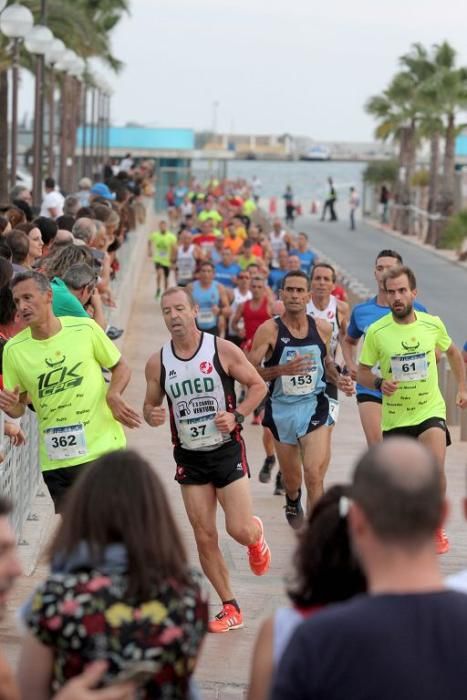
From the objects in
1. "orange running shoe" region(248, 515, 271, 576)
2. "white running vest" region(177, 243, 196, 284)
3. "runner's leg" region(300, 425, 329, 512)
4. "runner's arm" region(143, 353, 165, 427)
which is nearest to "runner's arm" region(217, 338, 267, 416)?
"runner's arm" region(143, 353, 165, 427)

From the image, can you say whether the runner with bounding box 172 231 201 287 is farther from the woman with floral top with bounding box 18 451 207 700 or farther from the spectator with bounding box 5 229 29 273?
the woman with floral top with bounding box 18 451 207 700

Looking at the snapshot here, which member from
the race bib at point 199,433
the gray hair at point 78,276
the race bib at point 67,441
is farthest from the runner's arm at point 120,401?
the gray hair at point 78,276

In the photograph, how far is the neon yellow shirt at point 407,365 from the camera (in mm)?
10070

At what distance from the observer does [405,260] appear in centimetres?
5453

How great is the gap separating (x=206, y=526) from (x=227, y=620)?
0.52 m

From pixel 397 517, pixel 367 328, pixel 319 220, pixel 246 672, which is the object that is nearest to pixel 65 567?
pixel 397 517

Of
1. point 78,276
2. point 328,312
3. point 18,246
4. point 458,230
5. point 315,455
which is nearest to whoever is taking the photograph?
point 78,276

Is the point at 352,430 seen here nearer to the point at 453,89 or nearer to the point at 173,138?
the point at 453,89

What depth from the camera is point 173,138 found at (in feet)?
391

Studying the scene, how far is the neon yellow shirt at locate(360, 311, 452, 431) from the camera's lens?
10.1 metres

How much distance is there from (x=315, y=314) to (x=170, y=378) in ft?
15.0

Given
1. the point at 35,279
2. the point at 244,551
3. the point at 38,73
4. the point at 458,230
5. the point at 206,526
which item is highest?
the point at 38,73

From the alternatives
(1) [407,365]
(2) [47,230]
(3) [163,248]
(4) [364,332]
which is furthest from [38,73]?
(1) [407,365]

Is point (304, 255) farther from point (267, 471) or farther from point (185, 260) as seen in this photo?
point (267, 471)
